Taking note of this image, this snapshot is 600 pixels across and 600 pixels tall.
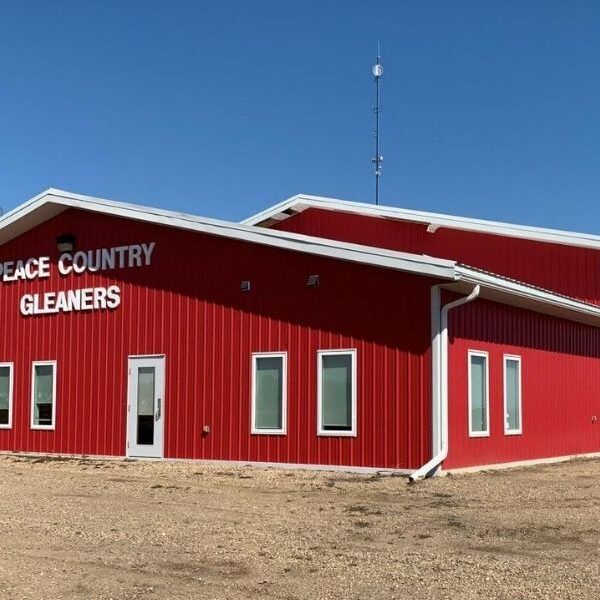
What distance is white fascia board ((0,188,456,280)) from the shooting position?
43.8ft

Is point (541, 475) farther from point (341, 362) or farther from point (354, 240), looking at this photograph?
point (354, 240)

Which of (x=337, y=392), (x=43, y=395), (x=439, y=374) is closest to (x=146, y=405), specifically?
(x=43, y=395)

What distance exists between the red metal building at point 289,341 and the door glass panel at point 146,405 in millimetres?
32

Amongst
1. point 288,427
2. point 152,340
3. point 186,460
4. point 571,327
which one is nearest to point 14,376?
point 152,340

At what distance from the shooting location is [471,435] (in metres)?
14.5

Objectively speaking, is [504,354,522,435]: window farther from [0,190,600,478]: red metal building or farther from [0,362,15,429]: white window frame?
[0,362,15,429]: white window frame

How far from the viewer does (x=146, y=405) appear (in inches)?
659

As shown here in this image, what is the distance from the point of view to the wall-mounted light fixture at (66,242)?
18.2 meters

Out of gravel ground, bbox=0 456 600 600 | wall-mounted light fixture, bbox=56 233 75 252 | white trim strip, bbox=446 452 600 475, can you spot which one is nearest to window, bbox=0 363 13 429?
wall-mounted light fixture, bbox=56 233 75 252

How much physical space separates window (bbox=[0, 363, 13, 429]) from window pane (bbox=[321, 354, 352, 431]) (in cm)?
775

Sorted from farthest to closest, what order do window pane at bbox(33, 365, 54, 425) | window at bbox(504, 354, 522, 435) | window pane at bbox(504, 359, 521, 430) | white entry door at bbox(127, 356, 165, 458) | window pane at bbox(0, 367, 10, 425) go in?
1. window pane at bbox(0, 367, 10, 425)
2. window pane at bbox(33, 365, 54, 425)
3. white entry door at bbox(127, 356, 165, 458)
4. window pane at bbox(504, 359, 521, 430)
5. window at bbox(504, 354, 522, 435)

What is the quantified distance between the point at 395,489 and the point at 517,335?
17.9ft

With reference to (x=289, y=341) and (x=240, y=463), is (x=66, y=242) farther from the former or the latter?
(x=240, y=463)

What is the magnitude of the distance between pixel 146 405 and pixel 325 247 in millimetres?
4985
